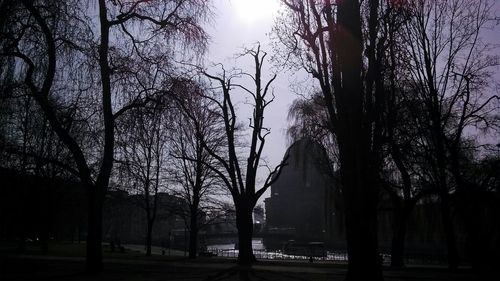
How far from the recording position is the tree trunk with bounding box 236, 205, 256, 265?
1192 inches

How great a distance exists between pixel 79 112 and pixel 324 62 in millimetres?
8747

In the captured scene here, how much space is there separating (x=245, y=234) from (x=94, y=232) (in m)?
13.9

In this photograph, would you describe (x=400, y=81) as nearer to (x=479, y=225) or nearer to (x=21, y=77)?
(x=479, y=225)

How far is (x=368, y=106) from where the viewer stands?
17.8 metres

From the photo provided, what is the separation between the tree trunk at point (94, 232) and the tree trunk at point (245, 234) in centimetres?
1271

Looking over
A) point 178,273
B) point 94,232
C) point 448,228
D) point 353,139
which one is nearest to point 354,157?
point 353,139

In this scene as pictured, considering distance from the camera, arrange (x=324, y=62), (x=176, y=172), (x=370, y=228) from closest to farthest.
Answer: (x=370, y=228)
(x=324, y=62)
(x=176, y=172)

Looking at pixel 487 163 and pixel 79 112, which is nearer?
pixel 79 112

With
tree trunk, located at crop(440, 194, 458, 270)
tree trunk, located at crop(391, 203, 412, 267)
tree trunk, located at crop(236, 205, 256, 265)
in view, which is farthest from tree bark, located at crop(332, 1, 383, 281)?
tree trunk, located at crop(236, 205, 256, 265)

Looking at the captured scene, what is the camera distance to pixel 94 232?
1853cm

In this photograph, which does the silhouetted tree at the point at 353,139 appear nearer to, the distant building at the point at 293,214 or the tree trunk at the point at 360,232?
the tree trunk at the point at 360,232

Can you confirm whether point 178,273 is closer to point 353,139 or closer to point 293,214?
point 353,139

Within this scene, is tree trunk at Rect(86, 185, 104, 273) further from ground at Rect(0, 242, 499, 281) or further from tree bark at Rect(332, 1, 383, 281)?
tree bark at Rect(332, 1, 383, 281)

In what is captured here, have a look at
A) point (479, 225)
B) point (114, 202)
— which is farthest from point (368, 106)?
point (114, 202)
